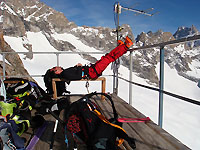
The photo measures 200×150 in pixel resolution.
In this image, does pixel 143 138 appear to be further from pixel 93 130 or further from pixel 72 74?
pixel 72 74

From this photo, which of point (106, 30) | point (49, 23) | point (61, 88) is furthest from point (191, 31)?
point (61, 88)

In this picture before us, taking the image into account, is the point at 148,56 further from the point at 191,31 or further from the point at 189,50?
the point at 191,31

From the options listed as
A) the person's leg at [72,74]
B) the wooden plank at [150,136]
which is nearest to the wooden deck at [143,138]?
the wooden plank at [150,136]

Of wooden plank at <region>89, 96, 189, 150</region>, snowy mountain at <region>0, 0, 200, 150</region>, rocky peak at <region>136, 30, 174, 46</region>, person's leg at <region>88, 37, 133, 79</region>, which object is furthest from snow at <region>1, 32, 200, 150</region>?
rocky peak at <region>136, 30, 174, 46</region>

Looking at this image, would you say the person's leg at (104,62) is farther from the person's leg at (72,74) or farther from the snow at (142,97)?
the snow at (142,97)

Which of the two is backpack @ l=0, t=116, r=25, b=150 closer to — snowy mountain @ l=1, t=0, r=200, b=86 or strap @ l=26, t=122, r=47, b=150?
strap @ l=26, t=122, r=47, b=150

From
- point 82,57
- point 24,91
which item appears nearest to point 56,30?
point 82,57

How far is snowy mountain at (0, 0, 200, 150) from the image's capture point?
16.6m

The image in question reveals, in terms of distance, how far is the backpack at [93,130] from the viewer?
95cm

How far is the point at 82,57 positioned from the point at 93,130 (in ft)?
113

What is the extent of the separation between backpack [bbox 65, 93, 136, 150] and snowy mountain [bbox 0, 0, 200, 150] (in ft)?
7.27

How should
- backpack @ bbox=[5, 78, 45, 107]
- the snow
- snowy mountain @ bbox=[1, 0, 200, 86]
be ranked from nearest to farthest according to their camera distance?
backpack @ bbox=[5, 78, 45, 107] → the snow → snowy mountain @ bbox=[1, 0, 200, 86]

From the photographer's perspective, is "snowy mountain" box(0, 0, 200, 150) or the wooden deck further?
"snowy mountain" box(0, 0, 200, 150)

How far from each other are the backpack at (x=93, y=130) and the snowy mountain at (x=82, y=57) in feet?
7.27
